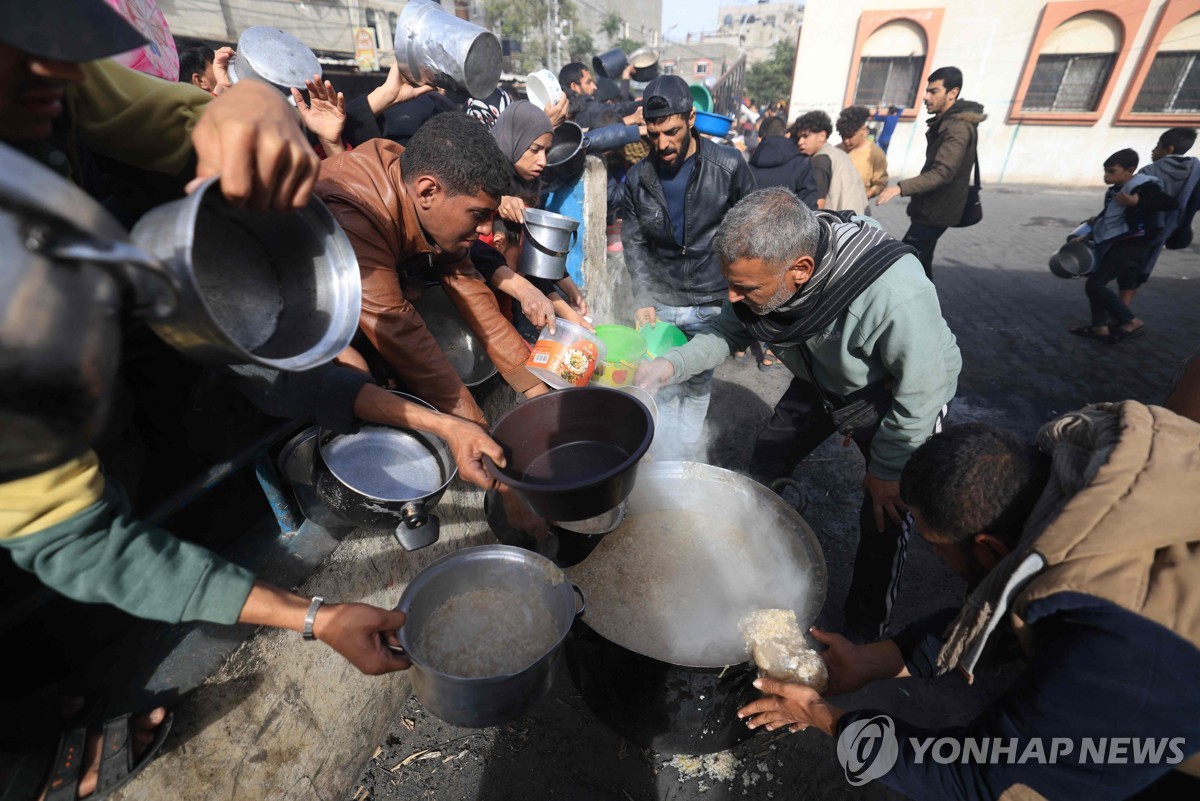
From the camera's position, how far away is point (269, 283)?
50.4 inches

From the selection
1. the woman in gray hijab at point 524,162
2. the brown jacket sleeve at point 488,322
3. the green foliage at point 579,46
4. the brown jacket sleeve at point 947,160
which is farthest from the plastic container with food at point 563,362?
the green foliage at point 579,46

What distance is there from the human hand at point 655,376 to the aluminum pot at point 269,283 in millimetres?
1968

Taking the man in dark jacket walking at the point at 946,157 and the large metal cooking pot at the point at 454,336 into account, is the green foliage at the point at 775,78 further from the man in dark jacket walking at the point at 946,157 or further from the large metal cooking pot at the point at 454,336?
the large metal cooking pot at the point at 454,336

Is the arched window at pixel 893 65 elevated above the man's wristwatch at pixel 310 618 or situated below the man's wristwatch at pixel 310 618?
above

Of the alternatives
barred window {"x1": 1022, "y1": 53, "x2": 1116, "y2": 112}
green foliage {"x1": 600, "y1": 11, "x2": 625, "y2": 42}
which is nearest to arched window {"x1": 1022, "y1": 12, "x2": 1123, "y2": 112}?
barred window {"x1": 1022, "y1": 53, "x2": 1116, "y2": 112}

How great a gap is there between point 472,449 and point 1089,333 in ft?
26.4

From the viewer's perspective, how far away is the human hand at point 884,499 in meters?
2.57

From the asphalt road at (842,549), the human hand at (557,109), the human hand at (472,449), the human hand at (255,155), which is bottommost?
the asphalt road at (842,549)

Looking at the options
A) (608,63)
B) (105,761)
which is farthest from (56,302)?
(608,63)

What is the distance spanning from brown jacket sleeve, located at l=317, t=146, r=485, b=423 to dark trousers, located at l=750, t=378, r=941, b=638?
1.99 m

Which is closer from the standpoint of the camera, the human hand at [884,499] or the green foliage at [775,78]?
the human hand at [884,499]

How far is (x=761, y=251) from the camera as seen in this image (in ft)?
7.27

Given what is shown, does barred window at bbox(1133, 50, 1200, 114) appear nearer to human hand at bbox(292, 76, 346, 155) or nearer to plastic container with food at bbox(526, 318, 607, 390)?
plastic container with food at bbox(526, 318, 607, 390)

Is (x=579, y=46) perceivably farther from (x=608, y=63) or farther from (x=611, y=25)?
(x=608, y=63)
